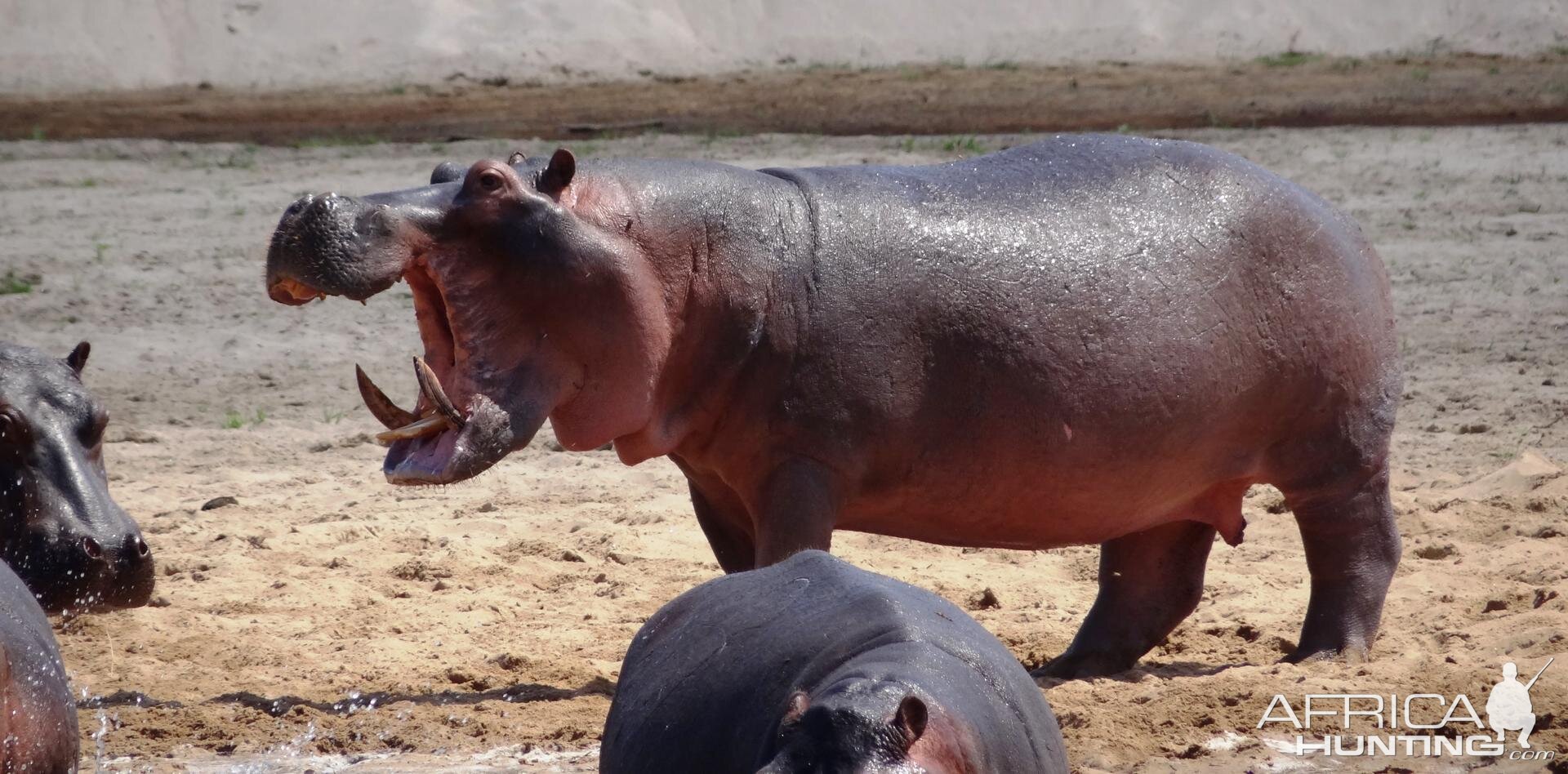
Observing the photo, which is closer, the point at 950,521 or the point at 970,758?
the point at 970,758

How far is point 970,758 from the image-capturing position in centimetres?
306

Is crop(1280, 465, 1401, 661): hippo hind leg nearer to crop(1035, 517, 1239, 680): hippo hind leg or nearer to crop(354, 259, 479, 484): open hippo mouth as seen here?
crop(1035, 517, 1239, 680): hippo hind leg

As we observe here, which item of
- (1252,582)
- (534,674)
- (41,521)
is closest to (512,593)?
(534,674)

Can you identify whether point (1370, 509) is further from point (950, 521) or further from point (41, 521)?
point (41, 521)

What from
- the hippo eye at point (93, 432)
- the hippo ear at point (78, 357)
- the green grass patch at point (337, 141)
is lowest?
the hippo eye at point (93, 432)

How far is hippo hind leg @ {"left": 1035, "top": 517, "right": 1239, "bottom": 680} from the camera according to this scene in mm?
5453

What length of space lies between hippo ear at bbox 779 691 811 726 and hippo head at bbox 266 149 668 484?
5.04 feet

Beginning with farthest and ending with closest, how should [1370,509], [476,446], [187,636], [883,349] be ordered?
[187,636], [1370,509], [883,349], [476,446]

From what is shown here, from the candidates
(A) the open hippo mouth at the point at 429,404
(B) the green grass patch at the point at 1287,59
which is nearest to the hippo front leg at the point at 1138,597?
(A) the open hippo mouth at the point at 429,404

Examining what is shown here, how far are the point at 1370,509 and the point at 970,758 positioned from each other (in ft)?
8.33

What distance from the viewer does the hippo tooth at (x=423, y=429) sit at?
4352 mm

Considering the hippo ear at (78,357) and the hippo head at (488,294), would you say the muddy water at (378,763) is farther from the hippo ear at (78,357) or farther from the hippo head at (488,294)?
the hippo ear at (78,357)

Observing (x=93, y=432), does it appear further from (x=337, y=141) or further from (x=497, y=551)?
(x=337, y=141)

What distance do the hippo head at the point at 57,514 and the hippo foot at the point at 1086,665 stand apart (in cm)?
224
